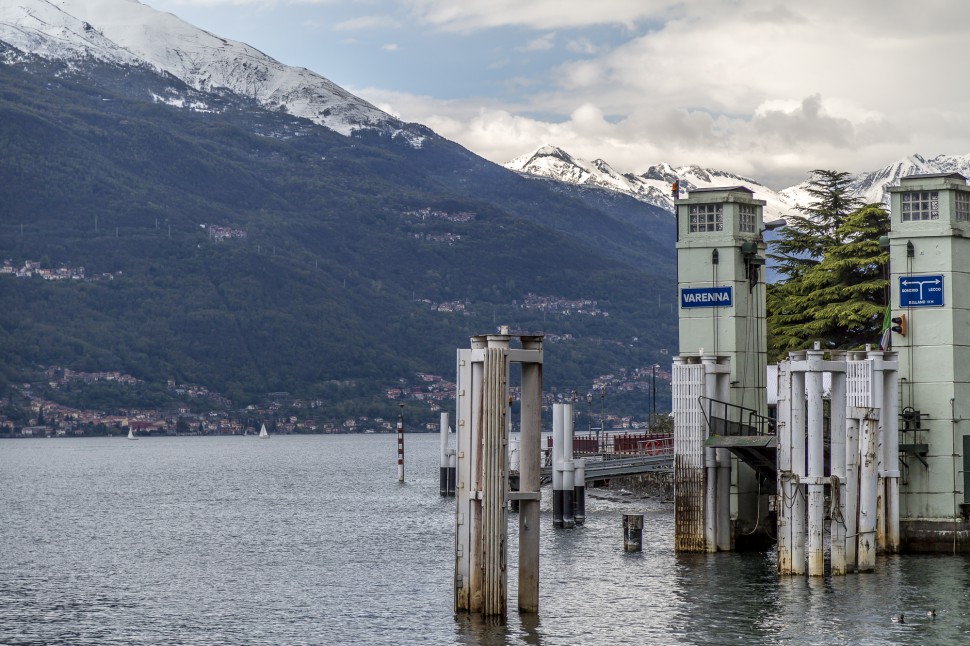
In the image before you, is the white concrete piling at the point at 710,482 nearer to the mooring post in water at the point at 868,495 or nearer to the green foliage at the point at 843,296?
the mooring post in water at the point at 868,495

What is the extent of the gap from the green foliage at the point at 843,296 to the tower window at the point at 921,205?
2211cm

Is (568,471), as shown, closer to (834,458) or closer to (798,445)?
(834,458)

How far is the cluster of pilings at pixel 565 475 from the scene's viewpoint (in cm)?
6894

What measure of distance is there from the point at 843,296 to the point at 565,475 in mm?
15133

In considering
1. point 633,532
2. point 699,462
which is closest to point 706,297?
point 699,462

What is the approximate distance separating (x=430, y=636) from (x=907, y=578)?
47.1 ft

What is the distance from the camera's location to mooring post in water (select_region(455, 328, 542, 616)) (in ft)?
108

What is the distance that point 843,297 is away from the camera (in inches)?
2869

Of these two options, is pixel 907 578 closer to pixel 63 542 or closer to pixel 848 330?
pixel 848 330

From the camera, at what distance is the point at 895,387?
46.0 meters

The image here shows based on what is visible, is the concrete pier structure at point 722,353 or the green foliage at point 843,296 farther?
the green foliage at point 843,296

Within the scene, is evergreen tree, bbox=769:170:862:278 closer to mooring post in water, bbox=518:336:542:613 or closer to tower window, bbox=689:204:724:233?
tower window, bbox=689:204:724:233

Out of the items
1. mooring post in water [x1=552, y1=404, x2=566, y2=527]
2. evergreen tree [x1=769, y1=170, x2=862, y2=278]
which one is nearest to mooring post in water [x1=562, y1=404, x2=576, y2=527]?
mooring post in water [x1=552, y1=404, x2=566, y2=527]

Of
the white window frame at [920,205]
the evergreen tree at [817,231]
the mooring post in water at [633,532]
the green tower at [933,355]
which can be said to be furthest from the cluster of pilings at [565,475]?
the white window frame at [920,205]
